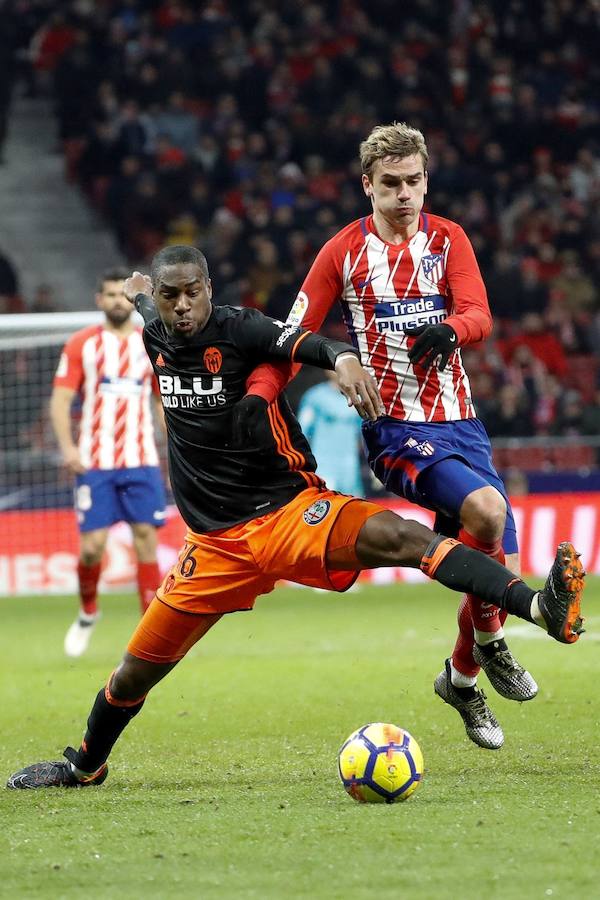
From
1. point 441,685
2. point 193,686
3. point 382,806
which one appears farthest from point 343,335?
point 382,806

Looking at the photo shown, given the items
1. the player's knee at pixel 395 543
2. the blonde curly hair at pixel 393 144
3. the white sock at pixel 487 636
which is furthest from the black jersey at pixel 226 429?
the white sock at pixel 487 636

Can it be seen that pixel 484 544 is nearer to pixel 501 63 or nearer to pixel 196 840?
pixel 196 840

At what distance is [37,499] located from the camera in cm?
1531

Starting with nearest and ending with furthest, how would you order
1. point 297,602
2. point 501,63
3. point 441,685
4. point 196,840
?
point 196,840
point 441,685
point 297,602
point 501,63

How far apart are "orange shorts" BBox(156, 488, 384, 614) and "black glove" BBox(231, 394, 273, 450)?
31 centimetres

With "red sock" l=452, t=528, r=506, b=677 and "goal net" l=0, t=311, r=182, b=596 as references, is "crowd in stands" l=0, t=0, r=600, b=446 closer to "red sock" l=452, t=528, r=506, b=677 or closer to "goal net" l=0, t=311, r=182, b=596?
"goal net" l=0, t=311, r=182, b=596

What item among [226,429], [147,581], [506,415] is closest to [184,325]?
[226,429]

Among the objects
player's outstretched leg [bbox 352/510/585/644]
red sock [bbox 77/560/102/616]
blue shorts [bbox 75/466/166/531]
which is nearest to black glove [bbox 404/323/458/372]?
player's outstretched leg [bbox 352/510/585/644]

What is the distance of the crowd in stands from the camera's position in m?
19.6

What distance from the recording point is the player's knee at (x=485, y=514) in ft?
19.3

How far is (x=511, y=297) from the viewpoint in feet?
63.8

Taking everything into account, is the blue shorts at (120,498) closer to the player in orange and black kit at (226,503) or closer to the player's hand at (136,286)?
the player's hand at (136,286)

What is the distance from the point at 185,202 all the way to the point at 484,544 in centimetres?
1510

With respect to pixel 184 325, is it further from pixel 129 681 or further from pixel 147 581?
pixel 147 581
